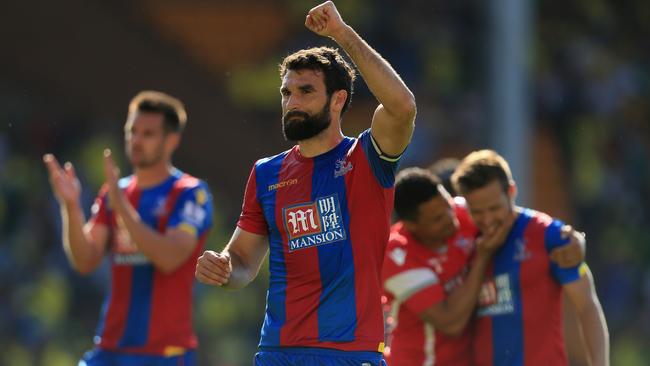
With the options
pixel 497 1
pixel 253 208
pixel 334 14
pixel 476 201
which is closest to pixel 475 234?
pixel 476 201

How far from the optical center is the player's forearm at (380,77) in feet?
17.0

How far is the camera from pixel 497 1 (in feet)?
44.8

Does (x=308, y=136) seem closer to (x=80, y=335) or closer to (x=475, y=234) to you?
(x=475, y=234)

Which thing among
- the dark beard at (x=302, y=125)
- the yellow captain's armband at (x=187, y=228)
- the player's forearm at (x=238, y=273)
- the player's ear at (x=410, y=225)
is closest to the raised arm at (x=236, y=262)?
the player's forearm at (x=238, y=273)

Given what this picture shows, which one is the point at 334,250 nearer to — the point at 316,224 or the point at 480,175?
the point at 316,224

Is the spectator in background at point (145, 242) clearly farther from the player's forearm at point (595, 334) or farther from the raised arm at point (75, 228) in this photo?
the player's forearm at point (595, 334)

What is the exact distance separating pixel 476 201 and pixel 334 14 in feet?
5.86

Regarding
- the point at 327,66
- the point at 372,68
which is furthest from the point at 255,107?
the point at 372,68

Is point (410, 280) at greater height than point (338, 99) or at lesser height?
lesser

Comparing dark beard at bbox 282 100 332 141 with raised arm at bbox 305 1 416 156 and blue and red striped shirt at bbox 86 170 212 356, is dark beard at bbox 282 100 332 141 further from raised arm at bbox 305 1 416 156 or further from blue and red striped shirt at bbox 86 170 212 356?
blue and red striped shirt at bbox 86 170 212 356

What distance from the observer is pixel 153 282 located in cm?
780

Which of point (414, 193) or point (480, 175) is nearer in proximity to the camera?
point (480, 175)

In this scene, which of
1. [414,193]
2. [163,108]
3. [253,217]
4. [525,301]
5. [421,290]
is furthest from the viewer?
[163,108]

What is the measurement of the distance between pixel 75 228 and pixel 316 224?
2.71 meters
